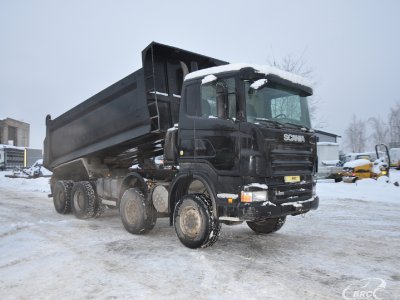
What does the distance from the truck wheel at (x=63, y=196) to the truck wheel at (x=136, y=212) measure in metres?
3.05

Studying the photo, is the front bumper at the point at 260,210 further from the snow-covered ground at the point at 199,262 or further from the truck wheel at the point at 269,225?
the truck wheel at the point at 269,225

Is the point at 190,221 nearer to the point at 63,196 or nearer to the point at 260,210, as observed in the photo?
the point at 260,210

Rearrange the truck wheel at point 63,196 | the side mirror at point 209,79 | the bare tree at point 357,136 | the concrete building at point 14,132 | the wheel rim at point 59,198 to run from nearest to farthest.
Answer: the side mirror at point 209,79
the truck wheel at point 63,196
the wheel rim at point 59,198
the concrete building at point 14,132
the bare tree at point 357,136

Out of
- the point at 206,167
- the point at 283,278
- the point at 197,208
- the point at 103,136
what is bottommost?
the point at 283,278

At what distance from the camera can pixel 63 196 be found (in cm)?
990

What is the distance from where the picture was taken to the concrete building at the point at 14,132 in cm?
5766

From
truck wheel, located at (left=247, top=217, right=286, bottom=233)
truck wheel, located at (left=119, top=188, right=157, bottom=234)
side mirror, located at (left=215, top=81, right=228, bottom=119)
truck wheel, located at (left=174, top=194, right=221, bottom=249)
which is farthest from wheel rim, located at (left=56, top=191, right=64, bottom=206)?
side mirror, located at (left=215, top=81, right=228, bottom=119)

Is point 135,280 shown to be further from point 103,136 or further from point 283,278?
point 103,136

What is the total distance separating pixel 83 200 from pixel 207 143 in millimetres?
4672

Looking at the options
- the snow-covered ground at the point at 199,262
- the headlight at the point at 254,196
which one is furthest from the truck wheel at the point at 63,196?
the headlight at the point at 254,196

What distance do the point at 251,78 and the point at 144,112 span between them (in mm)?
2359

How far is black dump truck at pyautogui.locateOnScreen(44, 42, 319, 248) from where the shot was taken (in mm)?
5270

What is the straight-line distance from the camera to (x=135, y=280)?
4.32 meters

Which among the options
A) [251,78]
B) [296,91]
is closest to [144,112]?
[251,78]
